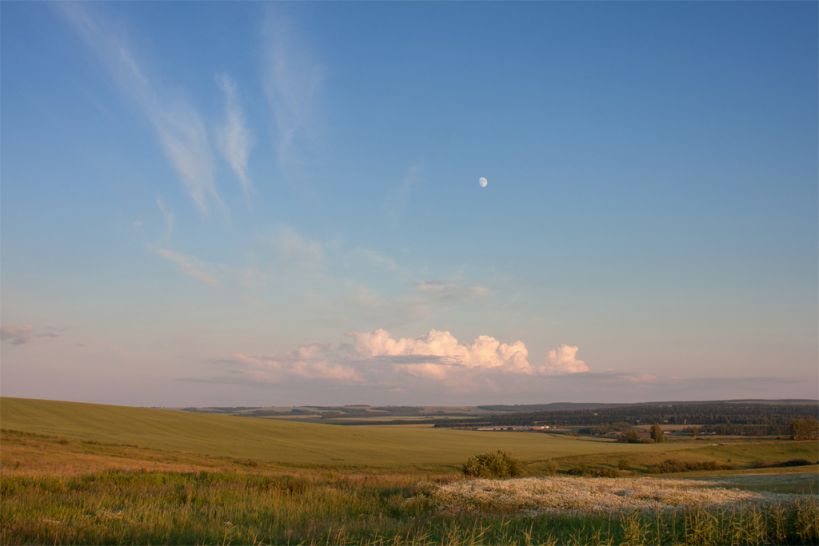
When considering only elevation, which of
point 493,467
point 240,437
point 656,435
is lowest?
point 656,435

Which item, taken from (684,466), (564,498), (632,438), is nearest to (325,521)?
(564,498)

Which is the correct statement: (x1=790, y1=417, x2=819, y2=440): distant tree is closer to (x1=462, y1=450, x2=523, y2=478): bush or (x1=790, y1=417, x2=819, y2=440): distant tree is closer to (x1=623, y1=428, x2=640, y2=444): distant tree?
(x1=623, y1=428, x2=640, y2=444): distant tree

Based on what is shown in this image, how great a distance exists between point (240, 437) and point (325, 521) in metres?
66.1

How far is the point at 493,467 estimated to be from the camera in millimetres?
34844

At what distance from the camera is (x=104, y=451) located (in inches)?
1829

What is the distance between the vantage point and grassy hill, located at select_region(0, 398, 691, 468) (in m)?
58.3

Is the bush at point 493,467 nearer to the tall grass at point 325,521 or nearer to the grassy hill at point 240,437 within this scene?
the tall grass at point 325,521

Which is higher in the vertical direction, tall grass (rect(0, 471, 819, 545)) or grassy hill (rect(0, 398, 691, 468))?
tall grass (rect(0, 471, 819, 545))

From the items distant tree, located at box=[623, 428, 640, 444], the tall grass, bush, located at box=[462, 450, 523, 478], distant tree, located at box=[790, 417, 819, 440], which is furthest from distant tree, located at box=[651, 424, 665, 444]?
the tall grass

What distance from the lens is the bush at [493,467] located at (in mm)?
34547

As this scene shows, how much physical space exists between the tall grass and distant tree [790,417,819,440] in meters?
79.6

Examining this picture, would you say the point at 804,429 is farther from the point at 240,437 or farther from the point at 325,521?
the point at 325,521

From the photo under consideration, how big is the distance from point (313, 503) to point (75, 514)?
616 cm

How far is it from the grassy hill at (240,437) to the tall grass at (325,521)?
3271cm
